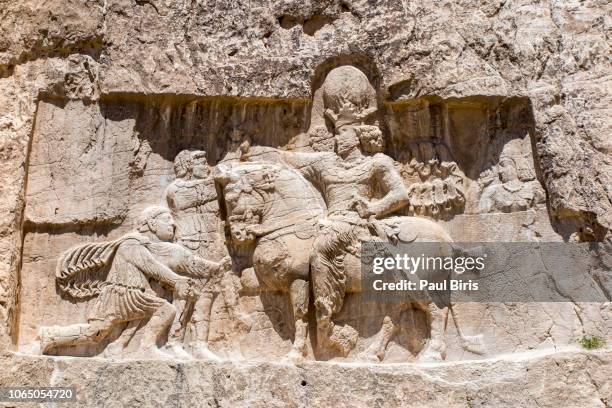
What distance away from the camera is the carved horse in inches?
239

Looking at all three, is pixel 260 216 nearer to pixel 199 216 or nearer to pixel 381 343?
pixel 199 216

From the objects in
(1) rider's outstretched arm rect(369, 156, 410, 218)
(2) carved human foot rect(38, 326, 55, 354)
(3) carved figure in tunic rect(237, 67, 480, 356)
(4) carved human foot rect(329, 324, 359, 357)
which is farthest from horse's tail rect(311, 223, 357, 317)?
(2) carved human foot rect(38, 326, 55, 354)

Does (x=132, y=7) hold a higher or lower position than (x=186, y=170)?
higher

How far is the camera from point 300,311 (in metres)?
6.07

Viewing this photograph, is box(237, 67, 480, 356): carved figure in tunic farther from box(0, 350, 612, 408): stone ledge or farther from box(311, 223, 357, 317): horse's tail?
box(0, 350, 612, 408): stone ledge

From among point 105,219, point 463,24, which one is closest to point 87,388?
point 105,219

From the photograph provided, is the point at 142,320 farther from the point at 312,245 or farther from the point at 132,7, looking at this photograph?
the point at 132,7

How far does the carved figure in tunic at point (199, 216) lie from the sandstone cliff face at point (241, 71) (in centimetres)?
15

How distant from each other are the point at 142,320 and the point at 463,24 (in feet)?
9.78

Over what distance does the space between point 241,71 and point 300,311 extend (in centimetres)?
170

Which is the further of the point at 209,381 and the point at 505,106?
the point at 505,106

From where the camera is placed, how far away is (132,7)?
6.58 meters

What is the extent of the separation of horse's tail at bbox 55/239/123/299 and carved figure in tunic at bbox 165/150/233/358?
45cm

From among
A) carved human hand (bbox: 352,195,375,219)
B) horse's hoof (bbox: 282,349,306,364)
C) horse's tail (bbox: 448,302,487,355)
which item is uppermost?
carved human hand (bbox: 352,195,375,219)
